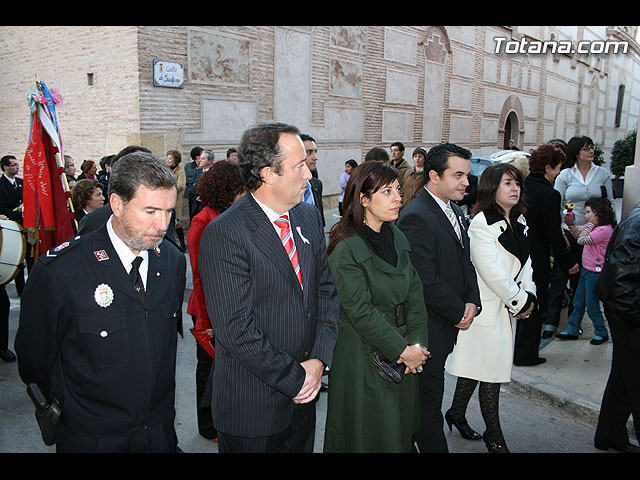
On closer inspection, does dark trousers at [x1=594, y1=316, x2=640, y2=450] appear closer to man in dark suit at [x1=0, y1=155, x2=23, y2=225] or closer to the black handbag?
the black handbag

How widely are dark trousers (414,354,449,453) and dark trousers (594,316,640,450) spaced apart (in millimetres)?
1122

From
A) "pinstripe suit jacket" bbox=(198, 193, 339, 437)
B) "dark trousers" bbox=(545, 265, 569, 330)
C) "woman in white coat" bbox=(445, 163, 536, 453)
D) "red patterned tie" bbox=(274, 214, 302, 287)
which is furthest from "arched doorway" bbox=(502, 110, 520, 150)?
"pinstripe suit jacket" bbox=(198, 193, 339, 437)

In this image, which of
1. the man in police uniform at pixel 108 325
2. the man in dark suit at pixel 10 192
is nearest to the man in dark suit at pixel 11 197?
the man in dark suit at pixel 10 192

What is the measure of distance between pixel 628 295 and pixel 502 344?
0.87 metres

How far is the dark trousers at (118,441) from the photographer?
2.14 meters

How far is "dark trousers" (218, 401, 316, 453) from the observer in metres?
2.39

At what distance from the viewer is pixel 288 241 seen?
2.50 m

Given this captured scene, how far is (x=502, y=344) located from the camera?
12.0ft

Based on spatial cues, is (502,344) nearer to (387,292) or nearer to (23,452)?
(387,292)

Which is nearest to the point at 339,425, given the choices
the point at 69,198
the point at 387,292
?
the point at 387,292

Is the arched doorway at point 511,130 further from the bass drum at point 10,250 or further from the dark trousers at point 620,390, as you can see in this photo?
the bass drum at point 10,250

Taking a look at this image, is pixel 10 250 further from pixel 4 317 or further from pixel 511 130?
pixel 511 130

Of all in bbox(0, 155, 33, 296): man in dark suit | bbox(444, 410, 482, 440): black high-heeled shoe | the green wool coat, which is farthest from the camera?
bbox(0, 155, 33, 296): man in dark suit

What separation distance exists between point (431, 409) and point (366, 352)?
0.71 meters
